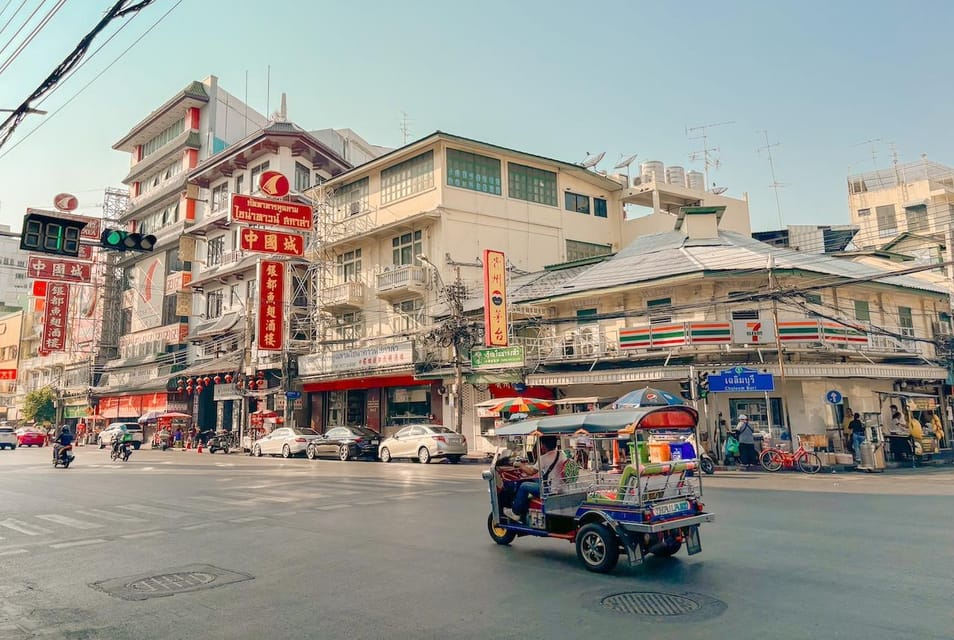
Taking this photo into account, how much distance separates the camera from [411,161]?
35.1 m

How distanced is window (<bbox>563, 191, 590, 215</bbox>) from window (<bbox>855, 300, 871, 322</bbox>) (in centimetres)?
1693

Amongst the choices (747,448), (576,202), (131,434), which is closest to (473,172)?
(576,202)

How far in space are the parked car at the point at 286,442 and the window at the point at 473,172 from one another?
1473 cm

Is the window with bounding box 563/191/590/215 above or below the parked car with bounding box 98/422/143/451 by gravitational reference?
above

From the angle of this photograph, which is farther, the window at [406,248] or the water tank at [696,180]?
the water tank at [696,180]

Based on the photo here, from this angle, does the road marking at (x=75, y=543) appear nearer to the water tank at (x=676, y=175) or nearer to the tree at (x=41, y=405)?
the water tank at (x=676, y=175)

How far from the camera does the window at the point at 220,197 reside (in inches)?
1873

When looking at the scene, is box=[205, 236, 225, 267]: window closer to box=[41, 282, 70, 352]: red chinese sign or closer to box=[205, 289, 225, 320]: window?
box=[205, 289, 225, 320]: window

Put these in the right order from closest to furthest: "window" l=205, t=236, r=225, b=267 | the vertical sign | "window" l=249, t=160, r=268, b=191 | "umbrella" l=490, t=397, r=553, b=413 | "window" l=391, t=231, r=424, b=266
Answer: "umbrella" l=490, t=397, r=553, b=413 → the vertical sign → "window" l=391, t=231, r=424, b=266 → "window" l=249, t=160, r=268, b=191 → "window" l=205, t=236, r=225, b=267

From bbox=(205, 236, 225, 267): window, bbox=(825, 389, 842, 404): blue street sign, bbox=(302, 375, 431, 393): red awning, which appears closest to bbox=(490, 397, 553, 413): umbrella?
bbox=(302, 375, 431, 393): red awning

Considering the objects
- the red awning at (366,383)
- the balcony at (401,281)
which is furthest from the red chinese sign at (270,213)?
the red awning at (366,383)

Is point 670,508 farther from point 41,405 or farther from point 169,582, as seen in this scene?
point 41,405

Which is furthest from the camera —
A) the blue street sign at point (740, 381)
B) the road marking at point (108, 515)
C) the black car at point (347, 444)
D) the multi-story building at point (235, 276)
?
the multi-story building at point (235, 276)

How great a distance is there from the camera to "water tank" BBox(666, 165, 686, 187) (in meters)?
45.8
